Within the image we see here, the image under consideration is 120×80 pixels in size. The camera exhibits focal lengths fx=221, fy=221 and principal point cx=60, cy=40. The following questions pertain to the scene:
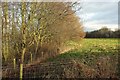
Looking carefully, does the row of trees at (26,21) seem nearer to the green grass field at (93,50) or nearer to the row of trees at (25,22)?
the row of trees at (25,22)

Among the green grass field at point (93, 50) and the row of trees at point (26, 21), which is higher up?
the row of trees at point (26, 21)

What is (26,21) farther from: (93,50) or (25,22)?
(93,50)

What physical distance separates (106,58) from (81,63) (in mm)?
1210

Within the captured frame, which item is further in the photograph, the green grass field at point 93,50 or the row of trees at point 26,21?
the green grass field at point 93,50

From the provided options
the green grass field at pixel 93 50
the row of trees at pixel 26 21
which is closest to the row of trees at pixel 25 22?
the row of trees at pixel 26 21

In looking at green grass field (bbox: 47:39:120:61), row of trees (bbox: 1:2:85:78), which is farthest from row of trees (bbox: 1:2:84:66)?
green grass field (bbox: 47:39:120:61)

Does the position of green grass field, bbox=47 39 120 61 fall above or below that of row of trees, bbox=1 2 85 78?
below

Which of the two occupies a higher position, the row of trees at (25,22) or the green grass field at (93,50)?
the row of trees at (25,22)

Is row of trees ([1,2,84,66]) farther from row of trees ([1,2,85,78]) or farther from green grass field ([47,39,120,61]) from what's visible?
green grass field ([47,39,120,61])

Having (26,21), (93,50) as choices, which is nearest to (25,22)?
(26,21)

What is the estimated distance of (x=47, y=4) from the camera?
442 inches

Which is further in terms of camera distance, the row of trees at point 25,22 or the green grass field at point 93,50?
the green grass field at point 93,50

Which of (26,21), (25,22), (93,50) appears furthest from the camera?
(93,50)

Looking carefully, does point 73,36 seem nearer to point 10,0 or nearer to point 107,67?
point 10,0
